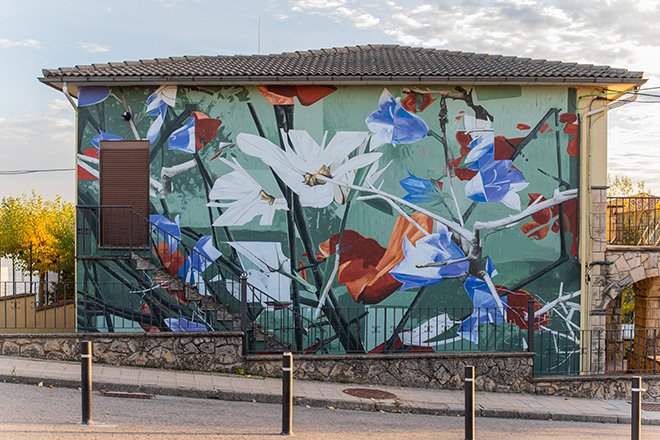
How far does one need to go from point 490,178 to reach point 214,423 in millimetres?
7422

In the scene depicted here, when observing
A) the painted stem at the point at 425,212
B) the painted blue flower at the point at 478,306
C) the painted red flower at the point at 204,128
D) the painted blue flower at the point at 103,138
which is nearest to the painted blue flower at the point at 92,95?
the painted blue flower at the point at 103,138

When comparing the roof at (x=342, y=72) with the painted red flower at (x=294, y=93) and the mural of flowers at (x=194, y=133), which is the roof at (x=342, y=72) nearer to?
the painted red flower at (x=294, y=93)

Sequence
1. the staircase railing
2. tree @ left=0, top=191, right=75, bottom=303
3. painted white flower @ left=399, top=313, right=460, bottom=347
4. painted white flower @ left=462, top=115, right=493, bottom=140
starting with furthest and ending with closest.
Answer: tree @ left=0, top=191, right=75, bottom=303 < painted white flower @ left=462, top=115, right=493, bottom=140 < painted white flower @ left=399, top=313, right=460, bottom=347 < the staircase railing

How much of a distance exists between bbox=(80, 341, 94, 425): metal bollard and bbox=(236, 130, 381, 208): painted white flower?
18.8ft

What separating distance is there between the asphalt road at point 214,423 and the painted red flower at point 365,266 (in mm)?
3451

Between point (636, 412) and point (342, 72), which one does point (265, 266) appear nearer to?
point (342, 72)

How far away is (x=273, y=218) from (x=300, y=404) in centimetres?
416

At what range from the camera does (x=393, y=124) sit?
11.1m

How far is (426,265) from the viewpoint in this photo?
36.1 ft

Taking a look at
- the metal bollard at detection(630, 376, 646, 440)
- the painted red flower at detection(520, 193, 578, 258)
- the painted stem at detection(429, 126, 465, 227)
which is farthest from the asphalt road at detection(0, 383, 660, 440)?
the painted stem at detection(429, 126, 465, 227)

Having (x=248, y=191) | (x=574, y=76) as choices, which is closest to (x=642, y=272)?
(x=574, y=76)

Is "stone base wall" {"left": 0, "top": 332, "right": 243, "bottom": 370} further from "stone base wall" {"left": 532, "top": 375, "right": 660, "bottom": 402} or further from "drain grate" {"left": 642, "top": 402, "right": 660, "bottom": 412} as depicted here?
"drain grate" {"left": 642, "top": 402, "right": 660, "bottom": 412}

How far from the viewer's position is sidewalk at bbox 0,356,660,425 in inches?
304

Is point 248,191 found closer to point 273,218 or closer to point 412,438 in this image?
point 273,218
